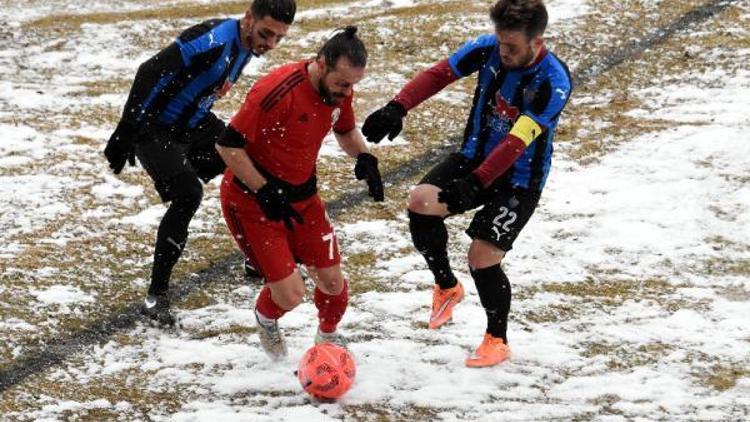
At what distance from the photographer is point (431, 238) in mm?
6512

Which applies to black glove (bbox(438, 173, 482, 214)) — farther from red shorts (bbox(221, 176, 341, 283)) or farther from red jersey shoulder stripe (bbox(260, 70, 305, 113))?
red jersey shoulder stripe (bbox(260, 70, 305, 113))

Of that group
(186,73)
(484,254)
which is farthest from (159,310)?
(484,254)

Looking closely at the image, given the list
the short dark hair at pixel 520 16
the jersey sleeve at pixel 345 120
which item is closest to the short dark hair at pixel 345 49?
the jersey sleeve at pixel 345 120

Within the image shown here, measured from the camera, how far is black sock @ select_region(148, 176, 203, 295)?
6.83 m

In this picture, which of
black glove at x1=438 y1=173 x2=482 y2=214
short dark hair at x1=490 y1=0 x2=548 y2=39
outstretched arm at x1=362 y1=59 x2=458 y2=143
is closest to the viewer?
short dark hair at x1=490 y1=0 x2=548 y2=39

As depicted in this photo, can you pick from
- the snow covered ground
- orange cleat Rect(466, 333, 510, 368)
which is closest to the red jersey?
the snow covered ground

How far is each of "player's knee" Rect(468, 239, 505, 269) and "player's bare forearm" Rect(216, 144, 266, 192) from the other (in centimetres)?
155

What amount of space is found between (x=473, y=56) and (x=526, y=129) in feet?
2.58

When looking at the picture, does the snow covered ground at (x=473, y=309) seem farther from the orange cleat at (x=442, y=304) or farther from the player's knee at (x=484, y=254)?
the player's knee at (x=484, y=254)

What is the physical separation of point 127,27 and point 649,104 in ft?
28.2

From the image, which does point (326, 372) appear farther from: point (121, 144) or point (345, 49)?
point (121, 144)

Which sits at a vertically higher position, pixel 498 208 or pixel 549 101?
pixel 549 101

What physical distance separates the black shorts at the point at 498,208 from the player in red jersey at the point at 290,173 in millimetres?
696

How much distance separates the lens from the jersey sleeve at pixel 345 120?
6.00 metres
